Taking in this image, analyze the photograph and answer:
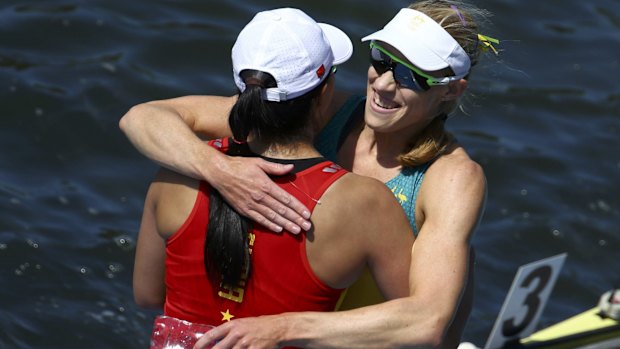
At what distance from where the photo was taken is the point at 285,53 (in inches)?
106

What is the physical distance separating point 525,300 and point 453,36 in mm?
1603

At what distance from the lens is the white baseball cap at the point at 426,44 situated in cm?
306

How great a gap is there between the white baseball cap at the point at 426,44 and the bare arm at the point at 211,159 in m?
0.61

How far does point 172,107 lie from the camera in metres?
3.29

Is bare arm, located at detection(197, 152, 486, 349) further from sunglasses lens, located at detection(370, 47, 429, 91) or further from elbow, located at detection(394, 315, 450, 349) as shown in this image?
sunglasses lens, located at detection(370, 47, 429, 91)

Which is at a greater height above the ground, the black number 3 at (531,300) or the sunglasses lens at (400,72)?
the sunglasses lens at (400,72)

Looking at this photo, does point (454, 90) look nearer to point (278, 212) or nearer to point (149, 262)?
point (278, 212)

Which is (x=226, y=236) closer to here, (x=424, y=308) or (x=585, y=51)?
(x=424, y=308)

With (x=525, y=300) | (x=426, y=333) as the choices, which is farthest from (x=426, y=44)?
(x=525, y=300)

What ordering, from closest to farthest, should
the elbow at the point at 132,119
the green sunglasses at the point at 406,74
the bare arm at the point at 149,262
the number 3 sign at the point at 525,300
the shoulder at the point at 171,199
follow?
the shoulder at the point at 171,199, the bare arm at the point at 149,262, the green sunglasses at the point at 406,74, the elbow at the point at 132,119, the number 3 sign at the point at 525,300

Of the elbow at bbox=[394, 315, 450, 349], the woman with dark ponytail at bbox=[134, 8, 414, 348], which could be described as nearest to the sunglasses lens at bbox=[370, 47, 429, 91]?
the woman with dark ponytail at bbox=[134, 8, 414, 348]

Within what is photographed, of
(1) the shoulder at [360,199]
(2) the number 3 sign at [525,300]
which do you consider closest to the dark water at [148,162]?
(2) the number 3 sign at [525,300]

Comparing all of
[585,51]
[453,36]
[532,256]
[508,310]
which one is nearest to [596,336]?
[508,310]

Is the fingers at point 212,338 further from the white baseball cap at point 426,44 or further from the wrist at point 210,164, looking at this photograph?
the white baseball cap at point 426,44
